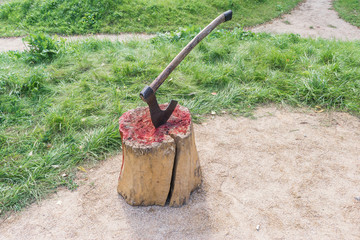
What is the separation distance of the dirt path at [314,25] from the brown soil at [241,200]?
226 inches

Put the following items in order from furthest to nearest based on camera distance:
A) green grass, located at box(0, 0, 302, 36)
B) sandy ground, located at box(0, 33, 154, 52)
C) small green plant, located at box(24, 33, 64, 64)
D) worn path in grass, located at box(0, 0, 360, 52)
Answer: green grass, located at box(0, 0, 302, 36), worn path in grass, located at box(0, 0, 360, 52), sandy ground, located at box(0, 33, 154, 52), small green plant, located at box(24, 33, 64, 64)

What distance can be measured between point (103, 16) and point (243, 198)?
7206 millimetres

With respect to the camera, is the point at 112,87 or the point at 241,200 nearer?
the point at 241,200

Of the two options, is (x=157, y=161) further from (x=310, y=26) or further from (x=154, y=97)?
(x=310, y=26)

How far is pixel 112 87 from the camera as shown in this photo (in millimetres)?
4215

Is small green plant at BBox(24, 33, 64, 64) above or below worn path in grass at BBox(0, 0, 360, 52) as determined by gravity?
above

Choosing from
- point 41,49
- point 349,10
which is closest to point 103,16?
point 41,49

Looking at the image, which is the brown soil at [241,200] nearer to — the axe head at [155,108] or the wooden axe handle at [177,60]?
the axe head at [155,108]

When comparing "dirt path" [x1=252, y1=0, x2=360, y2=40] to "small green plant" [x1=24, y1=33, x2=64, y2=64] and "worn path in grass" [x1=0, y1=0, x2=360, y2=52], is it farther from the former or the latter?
"small green plant" [x1=24, y1=33, x2=64, y2=64]

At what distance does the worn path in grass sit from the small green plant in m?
2.31

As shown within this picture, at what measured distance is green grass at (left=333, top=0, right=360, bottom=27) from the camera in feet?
31.0

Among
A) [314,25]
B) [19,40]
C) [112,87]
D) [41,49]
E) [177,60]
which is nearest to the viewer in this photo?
[177,60]

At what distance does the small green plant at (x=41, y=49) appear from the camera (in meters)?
5.07

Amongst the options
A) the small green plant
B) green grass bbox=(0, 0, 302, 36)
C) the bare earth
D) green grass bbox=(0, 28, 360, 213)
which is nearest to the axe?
the bare earth
